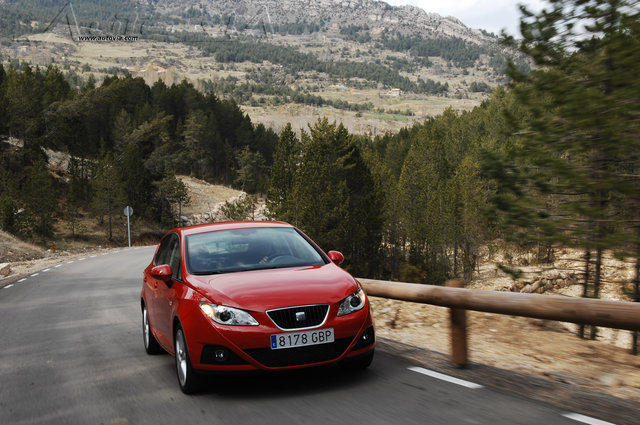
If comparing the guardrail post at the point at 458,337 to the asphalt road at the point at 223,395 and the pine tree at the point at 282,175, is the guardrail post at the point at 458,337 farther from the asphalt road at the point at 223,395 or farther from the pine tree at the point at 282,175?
the pine tree at the point at 282,175

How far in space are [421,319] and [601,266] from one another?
16.3 ft

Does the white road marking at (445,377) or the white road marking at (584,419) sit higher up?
the white road marking at (584,419)

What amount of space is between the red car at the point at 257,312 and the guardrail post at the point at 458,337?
3.22ft

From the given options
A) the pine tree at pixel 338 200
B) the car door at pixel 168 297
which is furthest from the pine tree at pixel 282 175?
the car door at pixel 168 297

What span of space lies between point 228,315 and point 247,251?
1.36 m

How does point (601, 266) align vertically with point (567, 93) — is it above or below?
below

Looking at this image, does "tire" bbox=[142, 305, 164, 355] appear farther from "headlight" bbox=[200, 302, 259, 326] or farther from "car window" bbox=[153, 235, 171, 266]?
"headlight" bbox=[200, 302, 259, 326]

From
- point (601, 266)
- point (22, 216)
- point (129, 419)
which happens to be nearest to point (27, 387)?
point (129, 419)

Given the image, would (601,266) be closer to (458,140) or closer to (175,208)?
(175,208)

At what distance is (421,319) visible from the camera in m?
11.1

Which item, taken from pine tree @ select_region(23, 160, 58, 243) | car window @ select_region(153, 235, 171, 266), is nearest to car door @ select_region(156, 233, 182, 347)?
car window @ select_region(153, 235, 171, 266)

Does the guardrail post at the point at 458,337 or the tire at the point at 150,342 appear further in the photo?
the tire at the point at 150,342

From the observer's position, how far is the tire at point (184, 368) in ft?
18.2

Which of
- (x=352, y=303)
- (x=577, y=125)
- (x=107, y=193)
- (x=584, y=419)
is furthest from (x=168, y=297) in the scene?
(x=107, y=193)
